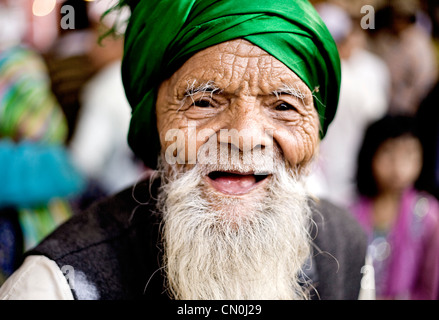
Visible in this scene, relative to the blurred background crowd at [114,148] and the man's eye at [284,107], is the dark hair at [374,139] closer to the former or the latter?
the blurred background crowd at [114,148]

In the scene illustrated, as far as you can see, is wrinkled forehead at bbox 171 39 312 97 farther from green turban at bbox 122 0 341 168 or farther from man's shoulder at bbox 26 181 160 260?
man's shoulder at bbox 26 181 160 260

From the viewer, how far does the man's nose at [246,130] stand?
169 centimetres

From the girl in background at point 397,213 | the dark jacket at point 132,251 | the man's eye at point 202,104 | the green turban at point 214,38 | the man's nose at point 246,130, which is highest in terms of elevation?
the green turban at point 214,38

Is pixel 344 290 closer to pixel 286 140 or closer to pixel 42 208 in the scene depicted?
pixel 286 140

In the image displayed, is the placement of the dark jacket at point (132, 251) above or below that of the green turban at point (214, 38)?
below

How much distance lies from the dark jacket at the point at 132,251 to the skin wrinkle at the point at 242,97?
0.35 metres

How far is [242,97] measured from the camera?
1739 mm

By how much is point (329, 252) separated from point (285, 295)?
379 mm

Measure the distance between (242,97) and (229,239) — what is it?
49 centimetres

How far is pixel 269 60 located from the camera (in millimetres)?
1742

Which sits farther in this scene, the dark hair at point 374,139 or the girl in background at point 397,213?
the dark hair at point 374,139

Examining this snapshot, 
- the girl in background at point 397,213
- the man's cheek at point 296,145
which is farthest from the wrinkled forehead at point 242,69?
the girl in background at point 397,213

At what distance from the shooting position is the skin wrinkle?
1.74 m

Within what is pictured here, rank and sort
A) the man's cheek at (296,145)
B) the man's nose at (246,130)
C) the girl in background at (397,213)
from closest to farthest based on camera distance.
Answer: the man's nose at (246,130), the man's cheek at (296,145), the girl in background at (397,213)
